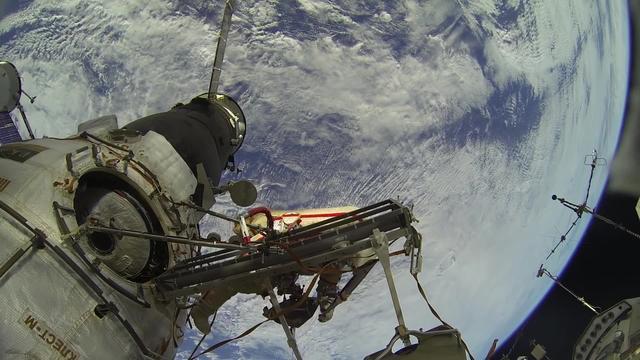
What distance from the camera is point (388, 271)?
6.42 meters

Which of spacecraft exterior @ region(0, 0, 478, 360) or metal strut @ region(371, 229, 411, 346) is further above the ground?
spacecraft exterior @ region(0, 0, 478, 360)

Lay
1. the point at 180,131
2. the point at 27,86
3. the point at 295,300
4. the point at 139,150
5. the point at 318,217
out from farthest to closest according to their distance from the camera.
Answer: the point at 27,86
the point at 318,217
the point at 180,131
the point at 139,150
the point at 295,300

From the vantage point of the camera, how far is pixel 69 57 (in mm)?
33938

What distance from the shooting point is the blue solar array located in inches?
565

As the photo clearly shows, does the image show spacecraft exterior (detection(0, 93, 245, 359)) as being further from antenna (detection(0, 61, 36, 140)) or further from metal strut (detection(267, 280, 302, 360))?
antenna (detection(0, 61, 36, 140))

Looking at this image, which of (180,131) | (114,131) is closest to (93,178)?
(114,131)

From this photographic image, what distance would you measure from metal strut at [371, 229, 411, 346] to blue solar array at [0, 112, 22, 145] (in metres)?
12.7

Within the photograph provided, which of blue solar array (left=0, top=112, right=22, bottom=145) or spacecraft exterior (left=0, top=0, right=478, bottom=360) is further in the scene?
blue solar array (left=0, top=112, right=22, bottom=145)

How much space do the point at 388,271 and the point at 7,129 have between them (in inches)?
531

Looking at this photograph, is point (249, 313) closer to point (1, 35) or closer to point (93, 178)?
point (1, 35)

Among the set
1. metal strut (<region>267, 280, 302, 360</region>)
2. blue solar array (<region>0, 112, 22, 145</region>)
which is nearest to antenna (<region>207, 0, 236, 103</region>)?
blue solar array (<region>0, 112, 22, 145</region>)

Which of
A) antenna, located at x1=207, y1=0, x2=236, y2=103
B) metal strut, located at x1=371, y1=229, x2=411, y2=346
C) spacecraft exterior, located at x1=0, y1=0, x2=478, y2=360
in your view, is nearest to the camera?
metal strut, located at x1=371, y1=229, x2=411, y2=346

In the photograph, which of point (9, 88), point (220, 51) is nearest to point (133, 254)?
point (220, 51)

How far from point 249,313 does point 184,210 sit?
93.4 feet
